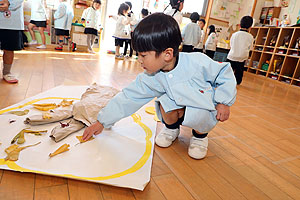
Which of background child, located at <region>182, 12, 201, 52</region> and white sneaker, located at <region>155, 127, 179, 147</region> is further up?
background child, located at <region>182, 12, 201, 52</region>

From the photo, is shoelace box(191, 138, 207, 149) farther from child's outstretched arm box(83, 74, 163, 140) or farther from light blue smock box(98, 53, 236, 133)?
child's outstretched arm box(83, 74, 163, 140)

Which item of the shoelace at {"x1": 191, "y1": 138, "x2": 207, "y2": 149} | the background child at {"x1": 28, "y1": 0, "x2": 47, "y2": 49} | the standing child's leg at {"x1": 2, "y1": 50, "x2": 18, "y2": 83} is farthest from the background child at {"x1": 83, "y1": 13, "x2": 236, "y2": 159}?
the background child at {"x1": 28, "y1": 0, "x2": 47, "y2": 49}

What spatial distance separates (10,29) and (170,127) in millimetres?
1305

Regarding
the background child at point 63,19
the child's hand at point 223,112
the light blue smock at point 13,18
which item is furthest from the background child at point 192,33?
the child's hand at point 223,112

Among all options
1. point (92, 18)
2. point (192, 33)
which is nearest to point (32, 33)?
point (92, 18)

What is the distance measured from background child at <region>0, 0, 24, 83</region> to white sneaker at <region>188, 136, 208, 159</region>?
4.40 ft

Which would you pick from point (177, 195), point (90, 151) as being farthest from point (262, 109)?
point (90, 151)

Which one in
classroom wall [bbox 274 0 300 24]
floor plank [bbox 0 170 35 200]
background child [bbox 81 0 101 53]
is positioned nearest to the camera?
floor plank [bbox 0 170 35 200]

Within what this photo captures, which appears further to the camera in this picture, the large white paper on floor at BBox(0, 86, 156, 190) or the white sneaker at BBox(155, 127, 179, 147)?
the white sneaker at BBox(155, 127, 179, 147)

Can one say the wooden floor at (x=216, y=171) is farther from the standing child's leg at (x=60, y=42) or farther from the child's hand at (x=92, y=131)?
the standing child's leg at (x=60, y=42)

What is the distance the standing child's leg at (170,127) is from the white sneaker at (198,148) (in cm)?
10

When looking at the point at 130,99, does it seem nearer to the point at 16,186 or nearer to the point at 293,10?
the point at 16,186

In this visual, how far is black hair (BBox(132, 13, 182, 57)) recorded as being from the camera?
65cm

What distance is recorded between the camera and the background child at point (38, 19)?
3518 mm
